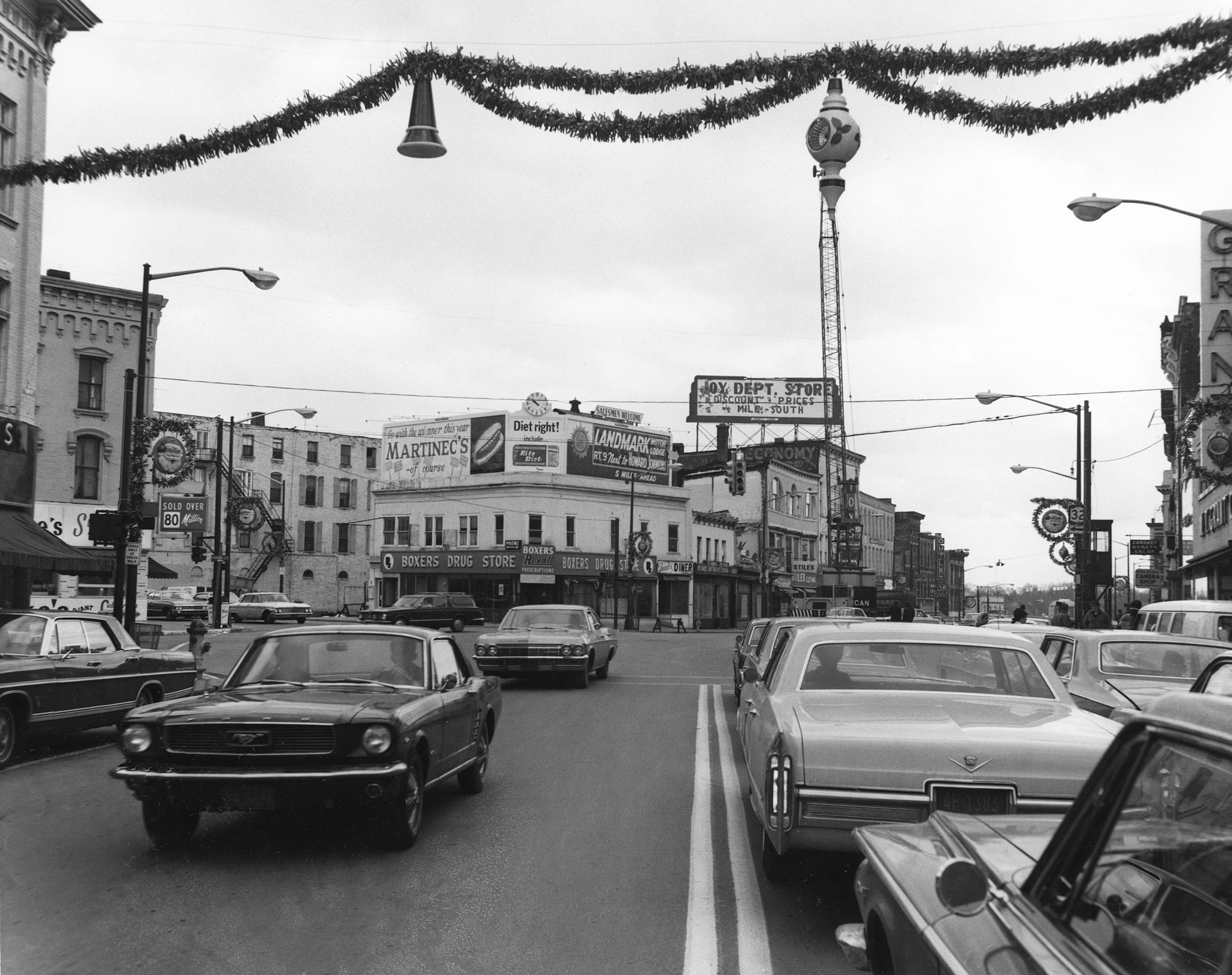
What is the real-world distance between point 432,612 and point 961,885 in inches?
1899

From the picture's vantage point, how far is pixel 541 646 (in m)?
20.0

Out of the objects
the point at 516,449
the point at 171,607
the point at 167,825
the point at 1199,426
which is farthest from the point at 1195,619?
the point at 171,607

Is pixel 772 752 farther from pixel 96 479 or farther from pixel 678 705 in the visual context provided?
pixel 96 479

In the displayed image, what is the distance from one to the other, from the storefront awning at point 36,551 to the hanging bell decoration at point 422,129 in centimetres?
1484

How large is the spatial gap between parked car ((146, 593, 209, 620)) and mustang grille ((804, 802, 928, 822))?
57.2 metres

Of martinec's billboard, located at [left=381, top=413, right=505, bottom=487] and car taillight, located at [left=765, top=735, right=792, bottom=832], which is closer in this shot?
car taillight, located at [left=765, top=735, right=792, bottom=832]

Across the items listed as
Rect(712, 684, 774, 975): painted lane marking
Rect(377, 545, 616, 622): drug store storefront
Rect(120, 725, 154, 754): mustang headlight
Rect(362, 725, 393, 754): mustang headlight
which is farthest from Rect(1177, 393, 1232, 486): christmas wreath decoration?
Rect(377, 545, 616, 622): drug store storefront

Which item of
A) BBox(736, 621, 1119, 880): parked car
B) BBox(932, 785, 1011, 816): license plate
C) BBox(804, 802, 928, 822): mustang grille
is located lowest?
BBox(804, 802, 928, 822): mustang grille

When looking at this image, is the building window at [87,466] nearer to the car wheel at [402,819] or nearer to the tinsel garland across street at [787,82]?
the tinsel garland across street at [787,82]

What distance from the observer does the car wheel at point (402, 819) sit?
7.28 metres

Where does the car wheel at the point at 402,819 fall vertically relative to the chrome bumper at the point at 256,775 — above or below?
below

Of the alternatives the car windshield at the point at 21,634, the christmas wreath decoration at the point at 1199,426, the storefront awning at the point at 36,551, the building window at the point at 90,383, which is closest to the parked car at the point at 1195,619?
the christmas wreath decoration at the point at 1199,426

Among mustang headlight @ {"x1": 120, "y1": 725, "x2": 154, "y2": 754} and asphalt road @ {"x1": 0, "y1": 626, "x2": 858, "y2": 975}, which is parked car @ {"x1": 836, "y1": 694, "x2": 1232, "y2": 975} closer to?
asphalt road @ {"x1": 0, "y1": 626, "x2": 858, "y2": 975}

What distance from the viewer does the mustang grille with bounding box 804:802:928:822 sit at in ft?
18.4
